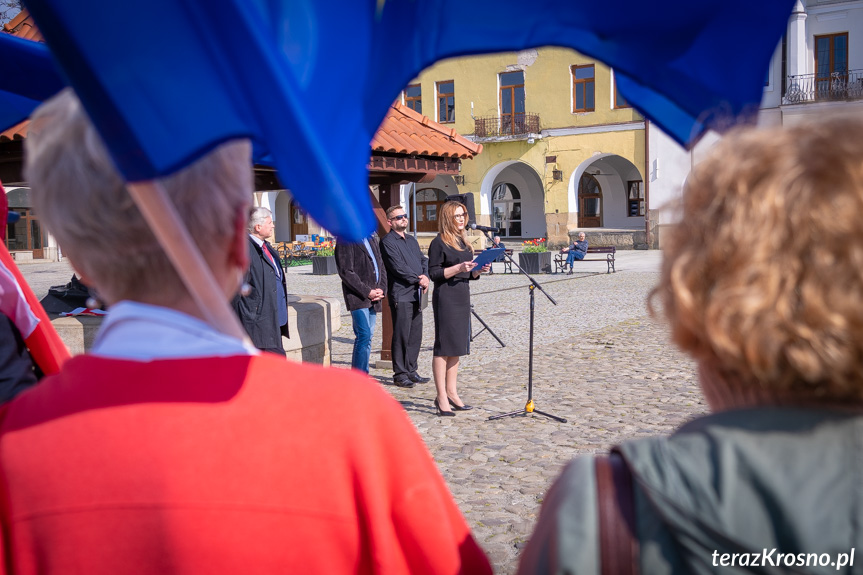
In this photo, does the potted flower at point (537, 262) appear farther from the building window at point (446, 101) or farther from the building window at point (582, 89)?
the building window at point (446, 101)

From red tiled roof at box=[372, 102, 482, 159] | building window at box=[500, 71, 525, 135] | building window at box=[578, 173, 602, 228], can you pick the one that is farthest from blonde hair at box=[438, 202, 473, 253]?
building window at box=[578, 173, 602, 228]

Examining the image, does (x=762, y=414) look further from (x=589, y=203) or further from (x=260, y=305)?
(x=589, y=203)

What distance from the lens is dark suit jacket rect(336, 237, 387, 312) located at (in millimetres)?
6941

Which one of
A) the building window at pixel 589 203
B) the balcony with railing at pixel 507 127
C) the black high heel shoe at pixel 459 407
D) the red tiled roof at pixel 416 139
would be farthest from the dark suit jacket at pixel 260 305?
the building window at pixel 589 203

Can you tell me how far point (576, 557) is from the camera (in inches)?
33.7

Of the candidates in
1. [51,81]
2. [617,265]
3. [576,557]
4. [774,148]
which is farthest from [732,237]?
[617,265]

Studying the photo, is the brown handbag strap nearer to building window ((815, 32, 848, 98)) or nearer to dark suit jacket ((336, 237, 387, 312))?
dark suit jacket ((336, 237, 387, 312))

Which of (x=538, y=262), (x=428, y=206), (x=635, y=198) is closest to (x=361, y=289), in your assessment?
(x=538, y=262)

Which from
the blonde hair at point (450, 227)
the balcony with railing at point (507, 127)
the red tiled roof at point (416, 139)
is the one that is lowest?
the blonde hair at point (450, 227)

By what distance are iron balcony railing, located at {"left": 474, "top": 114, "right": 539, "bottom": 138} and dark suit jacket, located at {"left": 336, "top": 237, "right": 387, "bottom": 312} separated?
2587 cm

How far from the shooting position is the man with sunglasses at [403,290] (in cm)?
713

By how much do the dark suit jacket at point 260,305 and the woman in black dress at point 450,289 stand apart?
126cm

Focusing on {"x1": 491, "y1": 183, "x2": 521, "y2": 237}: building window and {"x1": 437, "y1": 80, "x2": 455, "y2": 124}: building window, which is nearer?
{"x1": 437, "y1": 80, "x2": 455, "y2": 124}: building window

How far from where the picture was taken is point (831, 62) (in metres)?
29.6
